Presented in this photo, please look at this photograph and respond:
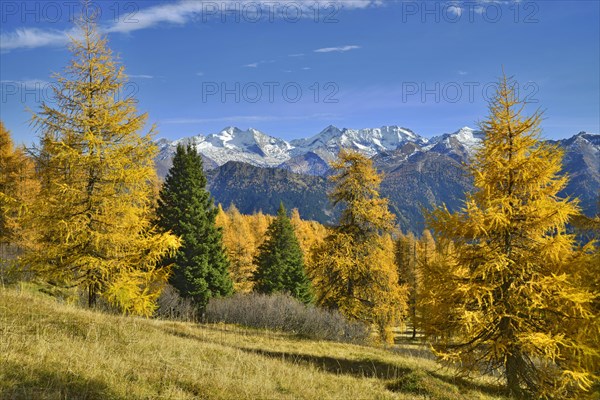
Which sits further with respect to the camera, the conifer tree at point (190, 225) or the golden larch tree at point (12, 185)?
the golden larch tree at point (12, 185)

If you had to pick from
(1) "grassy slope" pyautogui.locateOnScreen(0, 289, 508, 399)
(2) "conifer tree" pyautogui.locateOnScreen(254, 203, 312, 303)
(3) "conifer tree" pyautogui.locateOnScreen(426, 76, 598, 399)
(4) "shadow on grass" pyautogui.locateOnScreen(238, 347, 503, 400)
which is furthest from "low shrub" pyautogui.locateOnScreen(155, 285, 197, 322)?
(3) "conifer tree" pyautogui.locateOnScreen(426, 76, 598, 399)

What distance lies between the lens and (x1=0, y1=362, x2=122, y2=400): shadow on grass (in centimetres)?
516

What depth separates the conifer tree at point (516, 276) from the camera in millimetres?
11492

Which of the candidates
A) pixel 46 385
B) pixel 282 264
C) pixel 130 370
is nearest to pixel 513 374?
pixel 130 370

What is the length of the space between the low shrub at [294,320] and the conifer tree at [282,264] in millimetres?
16341

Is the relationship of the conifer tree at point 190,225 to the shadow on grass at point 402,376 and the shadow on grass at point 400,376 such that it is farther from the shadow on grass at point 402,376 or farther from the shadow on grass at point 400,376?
the shadow on grass at point 402,376

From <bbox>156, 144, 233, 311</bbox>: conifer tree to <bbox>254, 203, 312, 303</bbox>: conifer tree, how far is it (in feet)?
34.3

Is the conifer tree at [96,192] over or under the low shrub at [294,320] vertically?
over

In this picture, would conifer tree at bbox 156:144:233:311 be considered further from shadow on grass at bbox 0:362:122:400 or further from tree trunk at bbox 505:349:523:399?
shadow on grass at bbox 0:362:122:400

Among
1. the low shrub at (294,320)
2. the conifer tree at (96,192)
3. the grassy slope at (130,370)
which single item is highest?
the conifer tree at (96,192)

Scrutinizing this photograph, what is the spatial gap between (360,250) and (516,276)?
12681mm

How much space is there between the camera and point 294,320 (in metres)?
23.7

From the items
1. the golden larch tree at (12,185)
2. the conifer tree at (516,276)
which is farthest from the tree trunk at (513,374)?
the golden larch tree at (12,185)

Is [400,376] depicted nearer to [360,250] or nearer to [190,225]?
[360,250]
